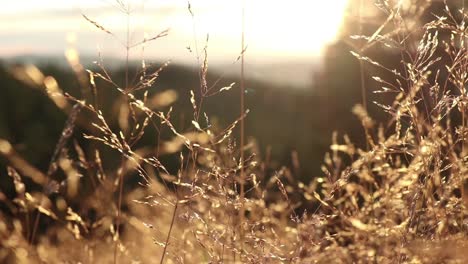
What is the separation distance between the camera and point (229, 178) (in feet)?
5.57

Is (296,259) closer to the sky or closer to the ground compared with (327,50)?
closer to the sky

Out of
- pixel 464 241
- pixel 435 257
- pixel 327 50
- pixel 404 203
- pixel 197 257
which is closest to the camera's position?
pixel 435 257

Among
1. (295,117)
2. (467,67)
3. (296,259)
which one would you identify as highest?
(467,67)

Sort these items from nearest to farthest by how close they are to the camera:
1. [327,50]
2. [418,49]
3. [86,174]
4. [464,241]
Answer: [464,241]
[418,49]
[86,174]
[327,50]

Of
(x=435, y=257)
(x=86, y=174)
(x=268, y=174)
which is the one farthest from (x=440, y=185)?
(x=268, y=174)

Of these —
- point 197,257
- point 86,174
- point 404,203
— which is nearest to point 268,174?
point 86,174

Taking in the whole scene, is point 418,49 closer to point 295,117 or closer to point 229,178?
point 229,178

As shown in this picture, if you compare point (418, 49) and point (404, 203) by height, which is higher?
point (418, 49)

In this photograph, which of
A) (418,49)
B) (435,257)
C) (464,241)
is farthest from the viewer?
(418,49)

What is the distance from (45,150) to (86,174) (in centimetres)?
44

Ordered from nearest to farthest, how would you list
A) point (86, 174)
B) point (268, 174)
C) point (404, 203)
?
point (404, 203) < point (86, 174) < point (268, 174)

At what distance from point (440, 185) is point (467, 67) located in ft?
0.96

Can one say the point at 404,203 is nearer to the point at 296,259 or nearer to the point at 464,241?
the point at 464,241

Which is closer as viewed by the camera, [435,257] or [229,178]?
[435,257]
